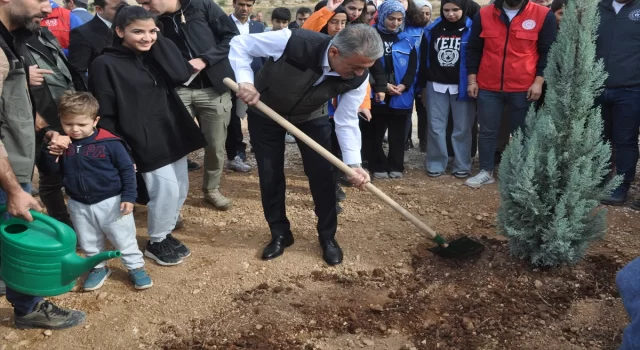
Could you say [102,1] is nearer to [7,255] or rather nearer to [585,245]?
[7,255]

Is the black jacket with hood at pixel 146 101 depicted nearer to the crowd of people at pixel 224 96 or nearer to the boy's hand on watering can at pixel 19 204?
the crowd of people at pixel 224 96

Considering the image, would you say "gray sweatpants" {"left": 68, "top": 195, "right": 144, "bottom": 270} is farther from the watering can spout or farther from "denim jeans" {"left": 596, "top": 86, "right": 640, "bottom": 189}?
"denim jeans" {"left": 596, "top": 86, "right": 640, "bottom": 189}

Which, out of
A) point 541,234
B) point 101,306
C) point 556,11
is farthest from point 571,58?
point 101,306

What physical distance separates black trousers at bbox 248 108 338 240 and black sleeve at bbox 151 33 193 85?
20.8 inches

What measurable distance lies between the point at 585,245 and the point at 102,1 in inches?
159

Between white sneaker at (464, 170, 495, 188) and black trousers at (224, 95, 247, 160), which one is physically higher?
black trousers at (224, 95, 247, 160)

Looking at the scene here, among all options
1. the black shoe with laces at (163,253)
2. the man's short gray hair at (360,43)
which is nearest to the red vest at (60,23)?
the black shoe with laces at (163,253)

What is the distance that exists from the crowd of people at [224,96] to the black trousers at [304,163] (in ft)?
0.03

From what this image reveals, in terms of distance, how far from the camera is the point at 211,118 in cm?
459

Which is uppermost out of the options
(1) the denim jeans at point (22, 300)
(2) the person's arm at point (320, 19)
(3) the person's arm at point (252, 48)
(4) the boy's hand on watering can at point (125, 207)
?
(3) the person's arm at point (252, 48)

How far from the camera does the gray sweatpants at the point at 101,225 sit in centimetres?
335

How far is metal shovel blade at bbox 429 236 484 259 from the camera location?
12.6ft

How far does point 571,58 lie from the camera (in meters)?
3.38

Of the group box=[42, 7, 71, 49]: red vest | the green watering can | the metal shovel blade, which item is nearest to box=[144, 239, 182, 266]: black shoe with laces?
the green watering can
